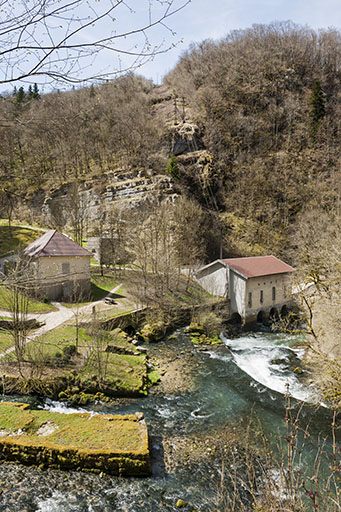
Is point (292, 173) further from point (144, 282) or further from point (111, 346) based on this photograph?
point (111, 346)

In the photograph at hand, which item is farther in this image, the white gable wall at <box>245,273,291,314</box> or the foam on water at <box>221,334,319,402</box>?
the white gable wall at <box>245,273,291,314</box>

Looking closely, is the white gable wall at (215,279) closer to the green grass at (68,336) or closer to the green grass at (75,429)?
the green grass at (68,336)

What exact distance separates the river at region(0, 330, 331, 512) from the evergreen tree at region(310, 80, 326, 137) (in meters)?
42.9

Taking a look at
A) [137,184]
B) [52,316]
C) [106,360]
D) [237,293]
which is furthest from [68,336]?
[137,184]

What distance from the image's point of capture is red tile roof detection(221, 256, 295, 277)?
86.8ft

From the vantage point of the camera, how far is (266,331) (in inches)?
987

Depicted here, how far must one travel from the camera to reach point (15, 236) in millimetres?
39750

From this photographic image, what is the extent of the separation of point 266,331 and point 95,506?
19287 mm

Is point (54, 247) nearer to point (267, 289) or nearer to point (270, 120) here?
point (267, 289)

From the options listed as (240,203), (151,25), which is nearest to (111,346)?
(151,25)

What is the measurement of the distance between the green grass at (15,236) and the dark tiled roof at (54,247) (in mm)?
11779

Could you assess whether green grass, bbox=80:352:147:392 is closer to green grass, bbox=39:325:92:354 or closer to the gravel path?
green grass, bbox=39:325:92:354

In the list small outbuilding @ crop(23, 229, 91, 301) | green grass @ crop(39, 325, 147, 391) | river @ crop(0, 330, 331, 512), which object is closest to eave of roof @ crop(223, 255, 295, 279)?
river @ crop(0, 330, 331, 512)

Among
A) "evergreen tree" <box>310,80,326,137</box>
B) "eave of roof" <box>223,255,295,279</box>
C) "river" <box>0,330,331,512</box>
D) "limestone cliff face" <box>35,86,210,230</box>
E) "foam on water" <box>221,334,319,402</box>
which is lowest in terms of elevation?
"foam on water" <box>221,334,319,402</box>
